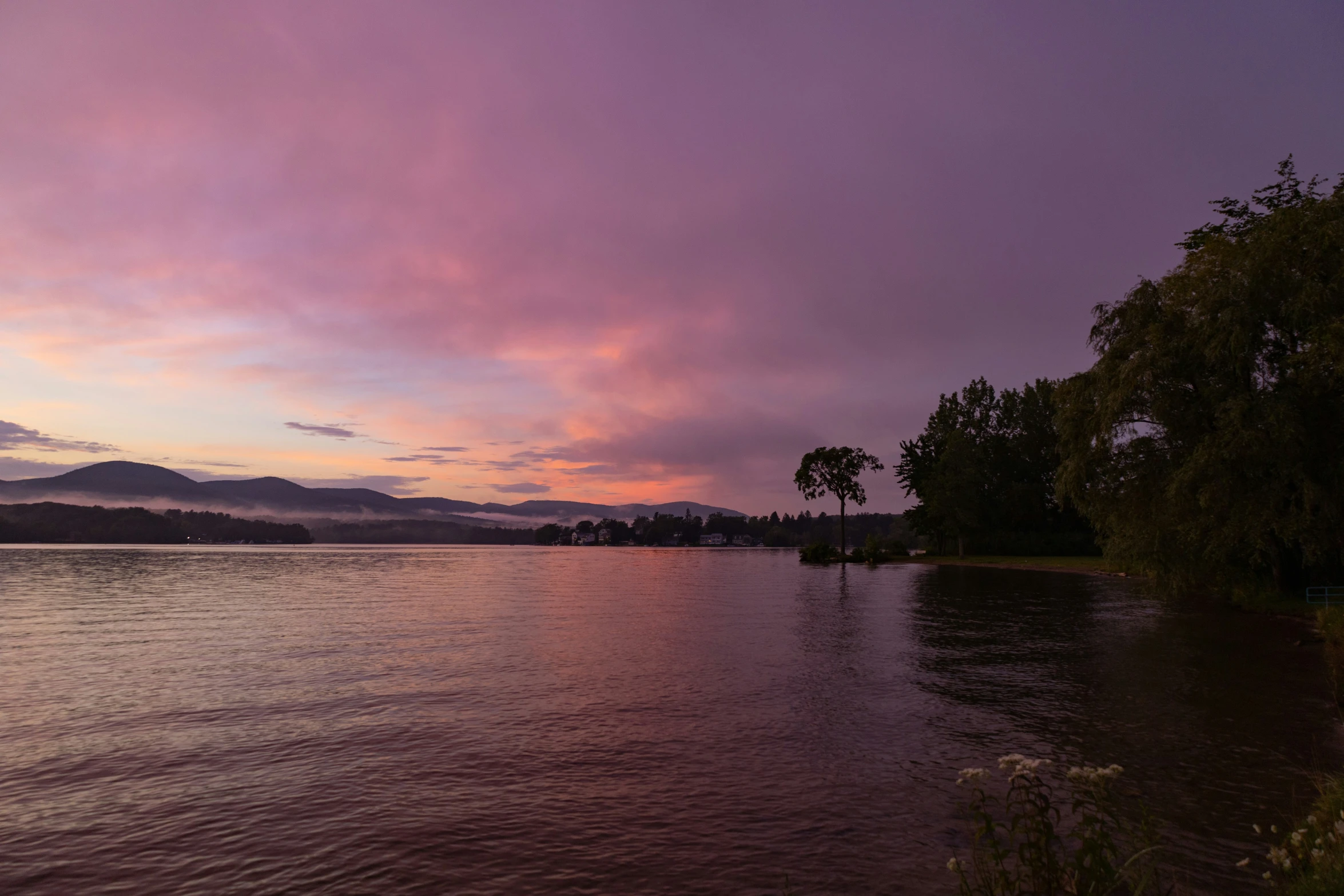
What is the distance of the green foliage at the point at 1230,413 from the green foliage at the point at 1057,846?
2990 centimetres

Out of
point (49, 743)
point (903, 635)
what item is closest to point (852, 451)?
point (903, 635)

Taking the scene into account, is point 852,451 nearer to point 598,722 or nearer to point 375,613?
point 375,613

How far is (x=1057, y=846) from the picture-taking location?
33.1ft

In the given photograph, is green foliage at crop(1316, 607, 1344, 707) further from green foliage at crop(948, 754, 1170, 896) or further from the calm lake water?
green foliage at crop(948, 754, 1170, 896)

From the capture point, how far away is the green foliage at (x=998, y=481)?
360 feet

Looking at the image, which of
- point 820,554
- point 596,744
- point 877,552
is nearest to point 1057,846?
point 596,744

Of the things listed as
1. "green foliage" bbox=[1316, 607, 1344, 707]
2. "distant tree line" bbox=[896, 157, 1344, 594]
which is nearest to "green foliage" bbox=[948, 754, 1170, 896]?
"green foliage" bbox=[1316, 607, 1344, 707]

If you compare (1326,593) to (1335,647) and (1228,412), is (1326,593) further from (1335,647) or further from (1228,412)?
(1335,647)

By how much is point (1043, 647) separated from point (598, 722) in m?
21.5

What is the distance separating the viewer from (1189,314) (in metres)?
39.4

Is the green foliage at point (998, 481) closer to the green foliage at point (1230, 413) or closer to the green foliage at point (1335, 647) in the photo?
the green foliage at point (1230, 413)

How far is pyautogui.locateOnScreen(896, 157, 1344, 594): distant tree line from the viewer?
33.0 meters

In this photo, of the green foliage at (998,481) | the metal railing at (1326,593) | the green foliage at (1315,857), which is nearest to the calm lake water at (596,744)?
the green foliage at (1315,857)

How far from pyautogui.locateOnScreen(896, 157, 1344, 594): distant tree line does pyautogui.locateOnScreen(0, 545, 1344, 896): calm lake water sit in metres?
5.37
